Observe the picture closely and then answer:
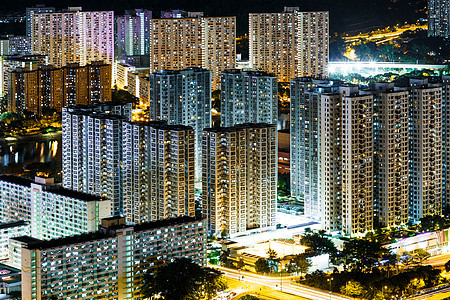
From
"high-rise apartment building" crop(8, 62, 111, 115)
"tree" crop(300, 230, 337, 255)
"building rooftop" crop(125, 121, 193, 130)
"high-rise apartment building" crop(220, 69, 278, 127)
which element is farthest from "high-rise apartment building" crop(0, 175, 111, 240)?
"high-rise apartment building" crop(8, 62, 111, 115)

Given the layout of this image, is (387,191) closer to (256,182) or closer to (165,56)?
(256,182)

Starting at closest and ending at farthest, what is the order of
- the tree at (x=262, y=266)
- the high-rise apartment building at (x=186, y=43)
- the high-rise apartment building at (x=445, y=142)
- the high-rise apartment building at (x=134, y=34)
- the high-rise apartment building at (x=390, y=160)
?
the tree at (x=262, y=266), the high-rise apartment building at (x=390, y=160), the high-rise apartment building at (x=445, y=142), the high-rise apartment building at (x=186, y=43), the high-rise apartment building at (x=134, y=34)

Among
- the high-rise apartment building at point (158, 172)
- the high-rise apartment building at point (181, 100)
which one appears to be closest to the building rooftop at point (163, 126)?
the high-rise apartment building at point (158, 172)

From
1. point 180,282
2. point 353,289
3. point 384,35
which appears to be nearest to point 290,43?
point 384,35

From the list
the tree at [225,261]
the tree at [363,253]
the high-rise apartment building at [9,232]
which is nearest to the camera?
the tree at [363,253]

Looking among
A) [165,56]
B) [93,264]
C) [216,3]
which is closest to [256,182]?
[93,264]

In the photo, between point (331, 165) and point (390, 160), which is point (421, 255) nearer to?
point (390, 160)

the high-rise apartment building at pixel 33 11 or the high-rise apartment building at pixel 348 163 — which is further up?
the high-rise apartment building at pixel 33 11

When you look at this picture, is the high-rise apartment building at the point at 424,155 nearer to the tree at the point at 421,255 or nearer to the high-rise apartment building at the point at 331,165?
the high-rise apartment building at the point at 331,165
